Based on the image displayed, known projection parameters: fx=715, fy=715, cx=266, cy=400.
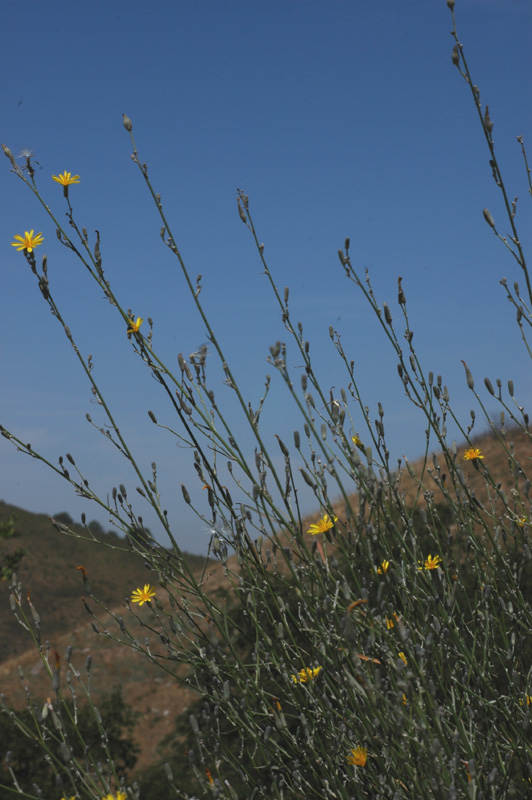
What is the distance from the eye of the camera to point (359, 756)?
1888 millimetres

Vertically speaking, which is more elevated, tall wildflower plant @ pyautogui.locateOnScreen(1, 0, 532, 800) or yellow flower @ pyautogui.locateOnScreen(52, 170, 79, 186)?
yellow flower @ pyautogui.locateOnScreen(52, 170, 79, 186)

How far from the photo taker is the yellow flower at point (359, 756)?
6.17 ft

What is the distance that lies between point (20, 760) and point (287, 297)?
192 inches

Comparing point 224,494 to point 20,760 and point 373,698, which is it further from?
point 20,760

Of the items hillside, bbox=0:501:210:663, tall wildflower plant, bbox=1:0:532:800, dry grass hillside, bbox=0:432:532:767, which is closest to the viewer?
tall wildflower plant, bbox=1:0:532:800

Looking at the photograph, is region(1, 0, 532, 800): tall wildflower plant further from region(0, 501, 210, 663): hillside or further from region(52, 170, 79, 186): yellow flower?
region(0, 501, 210, 663): hillside

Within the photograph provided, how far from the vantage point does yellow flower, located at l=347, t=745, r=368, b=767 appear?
1882 millimetres

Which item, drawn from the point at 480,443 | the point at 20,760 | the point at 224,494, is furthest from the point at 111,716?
the point at 480,443

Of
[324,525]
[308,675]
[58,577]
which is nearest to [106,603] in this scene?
[58,577]

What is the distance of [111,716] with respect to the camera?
5977 mm

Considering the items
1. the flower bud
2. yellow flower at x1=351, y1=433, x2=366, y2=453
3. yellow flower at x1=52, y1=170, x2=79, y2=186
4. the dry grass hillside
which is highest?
yellow flower at x1=52, y1=170, x2=79, y2=186

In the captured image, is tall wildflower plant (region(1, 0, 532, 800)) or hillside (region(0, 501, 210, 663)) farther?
hillside (region(0, 501, 210, 663))

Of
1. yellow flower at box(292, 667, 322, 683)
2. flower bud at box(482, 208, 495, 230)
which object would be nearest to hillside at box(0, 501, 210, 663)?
yellow flower at box(292, 667, 322, 683)

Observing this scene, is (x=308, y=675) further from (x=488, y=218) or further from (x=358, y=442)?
(x=488, y=218)
